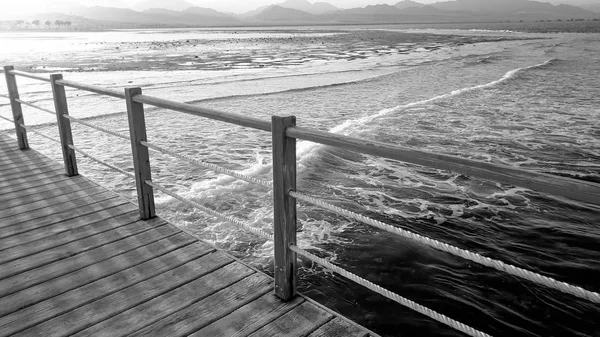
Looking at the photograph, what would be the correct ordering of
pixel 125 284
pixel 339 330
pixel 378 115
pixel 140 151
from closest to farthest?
1. pixel 339 330
2. pixel 125 284
3. pixel 140 151
4. pixel 378 115

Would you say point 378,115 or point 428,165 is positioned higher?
point 428,165

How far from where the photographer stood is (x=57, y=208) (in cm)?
438

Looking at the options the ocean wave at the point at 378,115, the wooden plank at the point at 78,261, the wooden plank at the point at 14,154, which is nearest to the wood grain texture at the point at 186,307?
the wooden plank at the point at 78,261

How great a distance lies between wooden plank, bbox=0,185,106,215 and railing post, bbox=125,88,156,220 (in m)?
0.89

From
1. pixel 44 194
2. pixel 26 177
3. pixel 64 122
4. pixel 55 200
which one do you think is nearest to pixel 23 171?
pixel 26 177

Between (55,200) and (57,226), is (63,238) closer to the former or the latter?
(57,226)

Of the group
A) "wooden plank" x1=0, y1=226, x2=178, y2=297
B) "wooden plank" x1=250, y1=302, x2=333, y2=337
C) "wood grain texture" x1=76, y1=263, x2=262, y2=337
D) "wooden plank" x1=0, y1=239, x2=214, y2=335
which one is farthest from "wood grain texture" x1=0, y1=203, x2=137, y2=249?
"wooden plank" x1=250, y1=302, x2=333, y2=337

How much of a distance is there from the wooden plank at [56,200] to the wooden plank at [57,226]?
0.36 meters

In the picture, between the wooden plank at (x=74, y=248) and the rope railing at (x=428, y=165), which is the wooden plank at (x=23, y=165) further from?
the rope railing at (x=428, y=165)

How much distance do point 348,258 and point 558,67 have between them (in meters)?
25.6

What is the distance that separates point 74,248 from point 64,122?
2182 mm

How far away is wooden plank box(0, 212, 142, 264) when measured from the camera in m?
3.49

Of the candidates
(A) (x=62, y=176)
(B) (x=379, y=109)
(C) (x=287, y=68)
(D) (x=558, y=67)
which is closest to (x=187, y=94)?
(B) (x=379, y=109)

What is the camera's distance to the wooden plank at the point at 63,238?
3.49 metres
